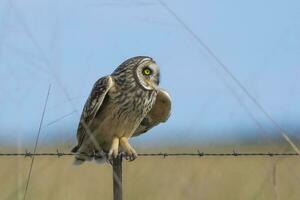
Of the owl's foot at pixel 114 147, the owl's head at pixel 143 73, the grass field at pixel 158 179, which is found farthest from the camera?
the grass field at pixel 158 179

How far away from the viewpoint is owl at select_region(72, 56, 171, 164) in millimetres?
5981

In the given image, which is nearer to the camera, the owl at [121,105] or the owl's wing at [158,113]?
the owl at [121,105]

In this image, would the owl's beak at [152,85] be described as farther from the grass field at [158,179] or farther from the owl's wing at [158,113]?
the grass field at [158,179]

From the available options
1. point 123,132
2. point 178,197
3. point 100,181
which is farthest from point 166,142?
point 100,181

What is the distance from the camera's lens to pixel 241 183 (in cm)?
866

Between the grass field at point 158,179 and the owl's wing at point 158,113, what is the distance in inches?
17.8

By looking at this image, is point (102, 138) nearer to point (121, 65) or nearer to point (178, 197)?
point (121, 65)

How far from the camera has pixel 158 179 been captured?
7.79 metres

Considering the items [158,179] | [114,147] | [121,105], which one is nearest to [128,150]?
[114,147]

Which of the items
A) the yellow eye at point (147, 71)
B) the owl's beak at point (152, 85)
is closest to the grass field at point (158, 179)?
the owl's beak at point (152, 85)

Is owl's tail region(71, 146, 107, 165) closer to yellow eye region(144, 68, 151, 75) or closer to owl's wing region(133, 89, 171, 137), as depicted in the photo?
owl's wing region(133, 89, 171, 137)

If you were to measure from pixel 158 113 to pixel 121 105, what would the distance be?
39 centimetres

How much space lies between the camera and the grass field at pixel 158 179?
6.42 metres

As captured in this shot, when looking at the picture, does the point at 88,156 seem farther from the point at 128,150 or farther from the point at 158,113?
the point at 158,113
